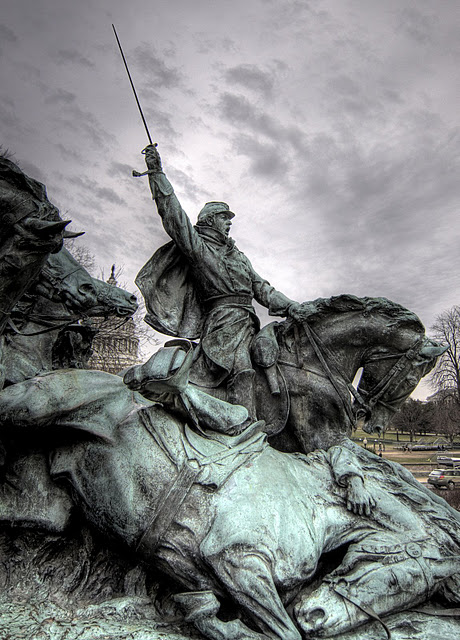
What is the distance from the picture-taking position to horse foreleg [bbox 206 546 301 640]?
2.07 m

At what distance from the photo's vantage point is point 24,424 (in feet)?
7.96

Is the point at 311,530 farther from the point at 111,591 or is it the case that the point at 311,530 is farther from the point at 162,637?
the point at 111,591

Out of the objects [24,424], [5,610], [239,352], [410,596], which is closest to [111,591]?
[5,610]

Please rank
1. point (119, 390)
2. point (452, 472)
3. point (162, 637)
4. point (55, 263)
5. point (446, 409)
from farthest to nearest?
point (446, 409)
point (452, 472)
point (55, 263)
point (119, 390)
point (162, 637)

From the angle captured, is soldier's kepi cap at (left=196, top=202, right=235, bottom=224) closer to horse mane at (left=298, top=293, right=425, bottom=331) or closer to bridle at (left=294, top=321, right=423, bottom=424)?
horse mane at (left=298, top=293, right=425, bottom=331)

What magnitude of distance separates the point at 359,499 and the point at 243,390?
1.50m

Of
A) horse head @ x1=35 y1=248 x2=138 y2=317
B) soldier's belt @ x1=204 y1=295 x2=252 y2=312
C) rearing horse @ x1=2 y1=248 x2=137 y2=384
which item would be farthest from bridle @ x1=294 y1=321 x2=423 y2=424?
rearing horse @ x1=2 y1=248 x2=137 y2=384

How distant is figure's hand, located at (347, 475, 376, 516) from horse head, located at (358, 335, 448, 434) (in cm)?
147

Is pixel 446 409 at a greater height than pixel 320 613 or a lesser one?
greater

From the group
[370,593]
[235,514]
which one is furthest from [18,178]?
[370,593]

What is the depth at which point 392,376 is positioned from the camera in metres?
4.07

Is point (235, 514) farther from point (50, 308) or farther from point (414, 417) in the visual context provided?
point (414, 417)

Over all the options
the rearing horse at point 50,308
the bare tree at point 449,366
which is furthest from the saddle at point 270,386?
the bare tree at point 449,366

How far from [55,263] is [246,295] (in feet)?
5.76
